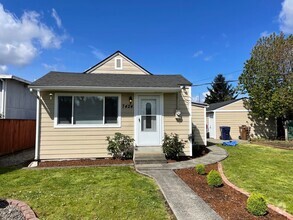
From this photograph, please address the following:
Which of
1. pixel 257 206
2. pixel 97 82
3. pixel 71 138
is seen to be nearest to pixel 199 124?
pixel 97 82

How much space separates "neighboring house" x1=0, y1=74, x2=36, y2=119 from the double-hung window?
19.7ft

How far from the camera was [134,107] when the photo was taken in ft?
28.0

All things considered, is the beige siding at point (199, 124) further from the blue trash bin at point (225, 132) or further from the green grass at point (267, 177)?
the blue trash bin at point (225, 132)

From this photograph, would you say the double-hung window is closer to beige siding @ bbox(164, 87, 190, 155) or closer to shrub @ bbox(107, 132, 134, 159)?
shrub @ bbox(107, 132, 134, 159)

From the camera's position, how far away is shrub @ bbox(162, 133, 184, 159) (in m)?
8.03

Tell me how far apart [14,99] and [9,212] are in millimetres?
11215

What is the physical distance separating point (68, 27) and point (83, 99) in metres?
6.46

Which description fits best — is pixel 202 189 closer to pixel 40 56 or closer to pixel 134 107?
pixel 134 107

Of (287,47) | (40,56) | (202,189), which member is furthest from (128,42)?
(202,189)

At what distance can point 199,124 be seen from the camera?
41.1ft

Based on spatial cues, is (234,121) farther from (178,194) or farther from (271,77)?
(178,194)

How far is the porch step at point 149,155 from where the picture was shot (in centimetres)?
749

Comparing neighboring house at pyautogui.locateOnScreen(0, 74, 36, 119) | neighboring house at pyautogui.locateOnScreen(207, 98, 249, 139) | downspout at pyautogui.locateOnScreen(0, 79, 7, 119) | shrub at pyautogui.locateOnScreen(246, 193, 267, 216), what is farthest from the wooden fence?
neighboring house at pyautogui.locateOnScreen(207, 98, 249, 139)

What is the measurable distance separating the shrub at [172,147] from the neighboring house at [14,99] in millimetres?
9703
